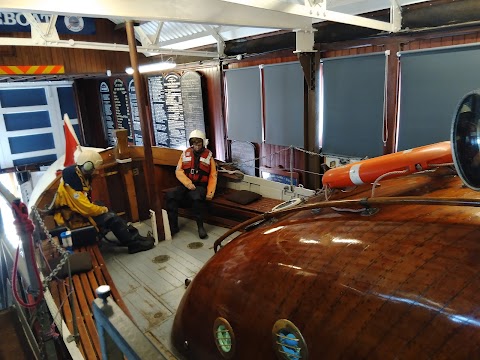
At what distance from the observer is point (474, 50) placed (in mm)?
4430

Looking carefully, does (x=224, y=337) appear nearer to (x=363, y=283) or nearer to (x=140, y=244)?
(x=363, y=283)

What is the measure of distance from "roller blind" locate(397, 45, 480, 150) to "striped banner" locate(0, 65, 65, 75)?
8457 millimetres

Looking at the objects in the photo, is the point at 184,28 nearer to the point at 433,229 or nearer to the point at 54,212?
the point at 54,212

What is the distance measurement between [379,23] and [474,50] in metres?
1.22

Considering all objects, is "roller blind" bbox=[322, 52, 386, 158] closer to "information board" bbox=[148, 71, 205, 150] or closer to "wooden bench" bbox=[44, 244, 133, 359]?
"information board" bbox=[148, 71, 205, 150]

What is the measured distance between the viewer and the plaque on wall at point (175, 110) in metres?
9.51

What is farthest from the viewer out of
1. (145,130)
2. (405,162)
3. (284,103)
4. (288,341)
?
(284,103)

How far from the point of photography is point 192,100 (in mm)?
9164

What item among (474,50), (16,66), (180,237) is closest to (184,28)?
(16,66)

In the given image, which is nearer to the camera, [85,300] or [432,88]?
[85,300]

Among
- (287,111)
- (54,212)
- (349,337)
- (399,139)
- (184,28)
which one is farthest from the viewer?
(184,28)

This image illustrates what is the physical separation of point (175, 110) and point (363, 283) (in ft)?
28.8

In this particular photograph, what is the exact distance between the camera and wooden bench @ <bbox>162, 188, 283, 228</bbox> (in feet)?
18.2

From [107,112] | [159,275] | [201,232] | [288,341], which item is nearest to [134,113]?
[107,112]
